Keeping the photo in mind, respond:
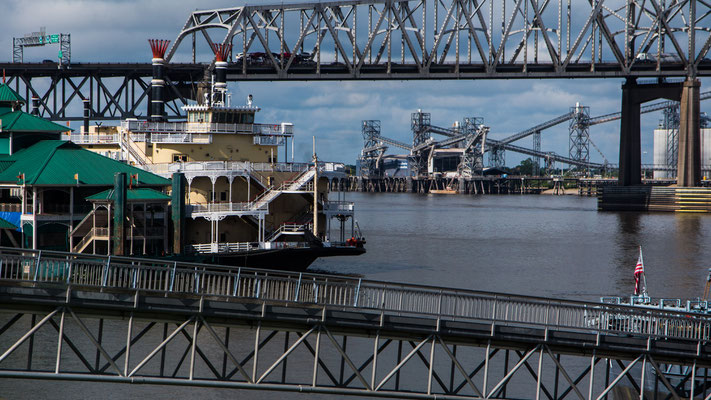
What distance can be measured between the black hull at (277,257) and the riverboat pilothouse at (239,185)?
59 mm

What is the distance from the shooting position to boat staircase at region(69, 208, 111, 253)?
48938 millimetres

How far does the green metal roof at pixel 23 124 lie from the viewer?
55.8 meters

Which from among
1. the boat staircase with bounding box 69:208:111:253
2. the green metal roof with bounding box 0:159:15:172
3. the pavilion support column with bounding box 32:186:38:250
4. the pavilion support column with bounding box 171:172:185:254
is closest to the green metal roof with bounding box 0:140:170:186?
A: the green metal roof with bounding box 0:159:15:172

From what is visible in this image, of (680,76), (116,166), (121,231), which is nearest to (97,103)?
(116,166)

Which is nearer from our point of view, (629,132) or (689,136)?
(689,136)

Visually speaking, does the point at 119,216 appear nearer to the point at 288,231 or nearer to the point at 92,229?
the point at 92,229

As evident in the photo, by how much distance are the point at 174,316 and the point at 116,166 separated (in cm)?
3082

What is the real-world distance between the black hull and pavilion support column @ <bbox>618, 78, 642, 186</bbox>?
94.5 metres

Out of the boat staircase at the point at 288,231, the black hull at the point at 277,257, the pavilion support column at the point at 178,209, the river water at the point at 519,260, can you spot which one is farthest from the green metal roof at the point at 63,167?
the river water at the point at 519,260

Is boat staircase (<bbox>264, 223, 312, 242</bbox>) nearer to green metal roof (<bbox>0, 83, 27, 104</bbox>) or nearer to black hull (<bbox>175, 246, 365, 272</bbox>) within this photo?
black hull (<bbox>175, 246, 365, 272</bbox>)

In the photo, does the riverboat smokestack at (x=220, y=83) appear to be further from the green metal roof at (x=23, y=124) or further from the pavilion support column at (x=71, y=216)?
the pavilion support column at (x=71, y=216)

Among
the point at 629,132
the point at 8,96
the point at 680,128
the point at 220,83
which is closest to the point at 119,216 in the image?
the point at 220,83

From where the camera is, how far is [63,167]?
51469mm

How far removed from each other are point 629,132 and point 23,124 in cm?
10422
